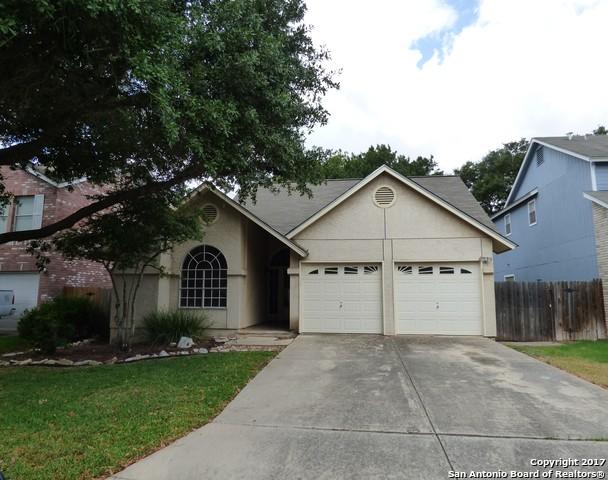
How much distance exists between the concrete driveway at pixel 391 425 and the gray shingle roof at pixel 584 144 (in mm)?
11743

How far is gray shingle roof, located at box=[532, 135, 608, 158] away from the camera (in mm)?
15592

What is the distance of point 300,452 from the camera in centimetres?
413

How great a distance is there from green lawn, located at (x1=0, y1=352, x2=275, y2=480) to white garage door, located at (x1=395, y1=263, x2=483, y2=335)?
17.7 feet

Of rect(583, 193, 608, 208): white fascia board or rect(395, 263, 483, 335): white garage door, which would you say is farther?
rect(583, 193, 608, 208): white fascia board

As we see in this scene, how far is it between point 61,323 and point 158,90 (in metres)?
8.81

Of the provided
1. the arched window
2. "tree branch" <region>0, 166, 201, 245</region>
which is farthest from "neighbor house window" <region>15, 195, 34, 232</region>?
the arched window

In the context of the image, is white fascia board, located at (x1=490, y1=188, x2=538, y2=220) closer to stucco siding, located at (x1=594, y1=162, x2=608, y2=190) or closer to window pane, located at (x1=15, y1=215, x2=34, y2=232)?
stucco siding, located at (x1=594, y1=162, x2=608, y2=190)

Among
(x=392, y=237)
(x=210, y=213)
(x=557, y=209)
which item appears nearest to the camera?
(x=392, y=237)

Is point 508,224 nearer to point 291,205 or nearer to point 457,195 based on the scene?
point 457,195

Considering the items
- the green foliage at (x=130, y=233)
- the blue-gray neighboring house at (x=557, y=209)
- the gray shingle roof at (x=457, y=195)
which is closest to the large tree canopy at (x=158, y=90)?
the green foliage at (x=130, y=233)

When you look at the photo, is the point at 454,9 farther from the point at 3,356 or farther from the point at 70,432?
the point at 3,356

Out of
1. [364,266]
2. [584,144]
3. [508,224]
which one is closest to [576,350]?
[364,266]

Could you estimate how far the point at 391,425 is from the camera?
4.83 m

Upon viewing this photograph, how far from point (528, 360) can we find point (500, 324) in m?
4.09
